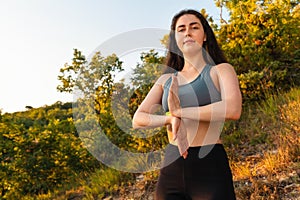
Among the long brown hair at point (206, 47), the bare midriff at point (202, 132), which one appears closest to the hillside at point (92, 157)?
the long brown hair at point (206, 47)

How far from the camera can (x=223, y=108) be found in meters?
1.68

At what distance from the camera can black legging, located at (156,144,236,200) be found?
172cm

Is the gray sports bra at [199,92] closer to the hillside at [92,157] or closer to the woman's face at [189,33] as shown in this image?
the woman's face at [189,33]

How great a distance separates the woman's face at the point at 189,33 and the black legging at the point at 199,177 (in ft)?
2.00

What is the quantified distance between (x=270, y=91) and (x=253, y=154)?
2199 mm

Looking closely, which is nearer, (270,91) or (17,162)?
(17,162)

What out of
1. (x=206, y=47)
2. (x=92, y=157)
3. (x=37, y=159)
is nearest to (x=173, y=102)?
(x=206, y=47)

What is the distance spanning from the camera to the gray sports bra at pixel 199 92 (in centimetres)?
180

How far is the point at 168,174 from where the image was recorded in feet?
5.97

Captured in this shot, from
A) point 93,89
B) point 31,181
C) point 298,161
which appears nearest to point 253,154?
point 298,161

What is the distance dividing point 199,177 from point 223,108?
39 cm

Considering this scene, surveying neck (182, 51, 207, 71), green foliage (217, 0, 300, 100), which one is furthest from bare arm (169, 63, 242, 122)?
green foliage (217, 0, 300, 100)

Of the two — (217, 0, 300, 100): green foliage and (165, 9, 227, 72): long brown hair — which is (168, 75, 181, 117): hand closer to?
(165, 9, 227, 72): long brown hair

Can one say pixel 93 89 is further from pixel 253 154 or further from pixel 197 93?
pixel 197 93
